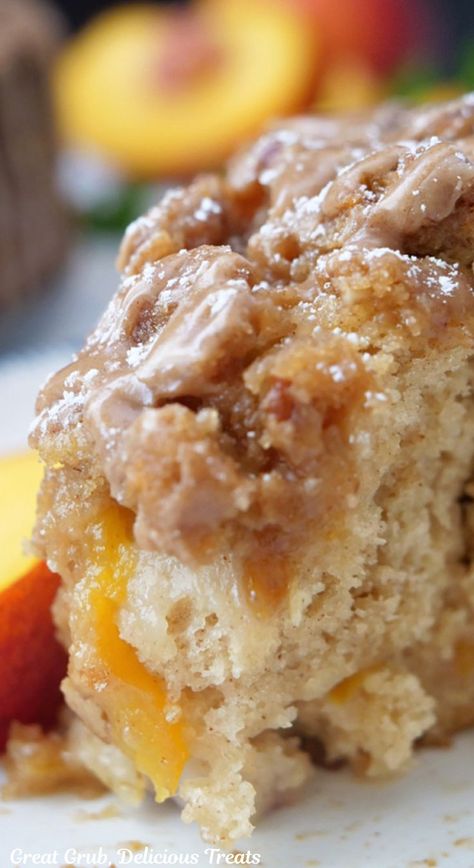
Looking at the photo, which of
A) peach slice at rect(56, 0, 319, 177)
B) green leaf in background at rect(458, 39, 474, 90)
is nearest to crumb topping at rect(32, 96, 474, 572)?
green leaf in background at rect(458, 39, 474, 90)

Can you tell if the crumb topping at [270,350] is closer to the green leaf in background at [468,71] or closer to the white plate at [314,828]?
the white plate at [314,828]

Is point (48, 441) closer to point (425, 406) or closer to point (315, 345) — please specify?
point (315, 345)

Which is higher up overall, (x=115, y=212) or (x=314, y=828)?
(x=115, y=212)

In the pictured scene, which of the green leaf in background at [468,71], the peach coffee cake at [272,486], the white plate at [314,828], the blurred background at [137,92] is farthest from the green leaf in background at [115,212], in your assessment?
the white plate at [314,828]

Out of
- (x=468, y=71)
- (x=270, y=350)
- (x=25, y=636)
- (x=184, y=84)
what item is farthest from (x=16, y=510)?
(x=184, y=84)

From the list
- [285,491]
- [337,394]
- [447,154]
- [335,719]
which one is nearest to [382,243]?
[447,154]

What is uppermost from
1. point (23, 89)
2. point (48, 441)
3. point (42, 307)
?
point (23, 89)

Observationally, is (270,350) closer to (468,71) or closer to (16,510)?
(16,510)
